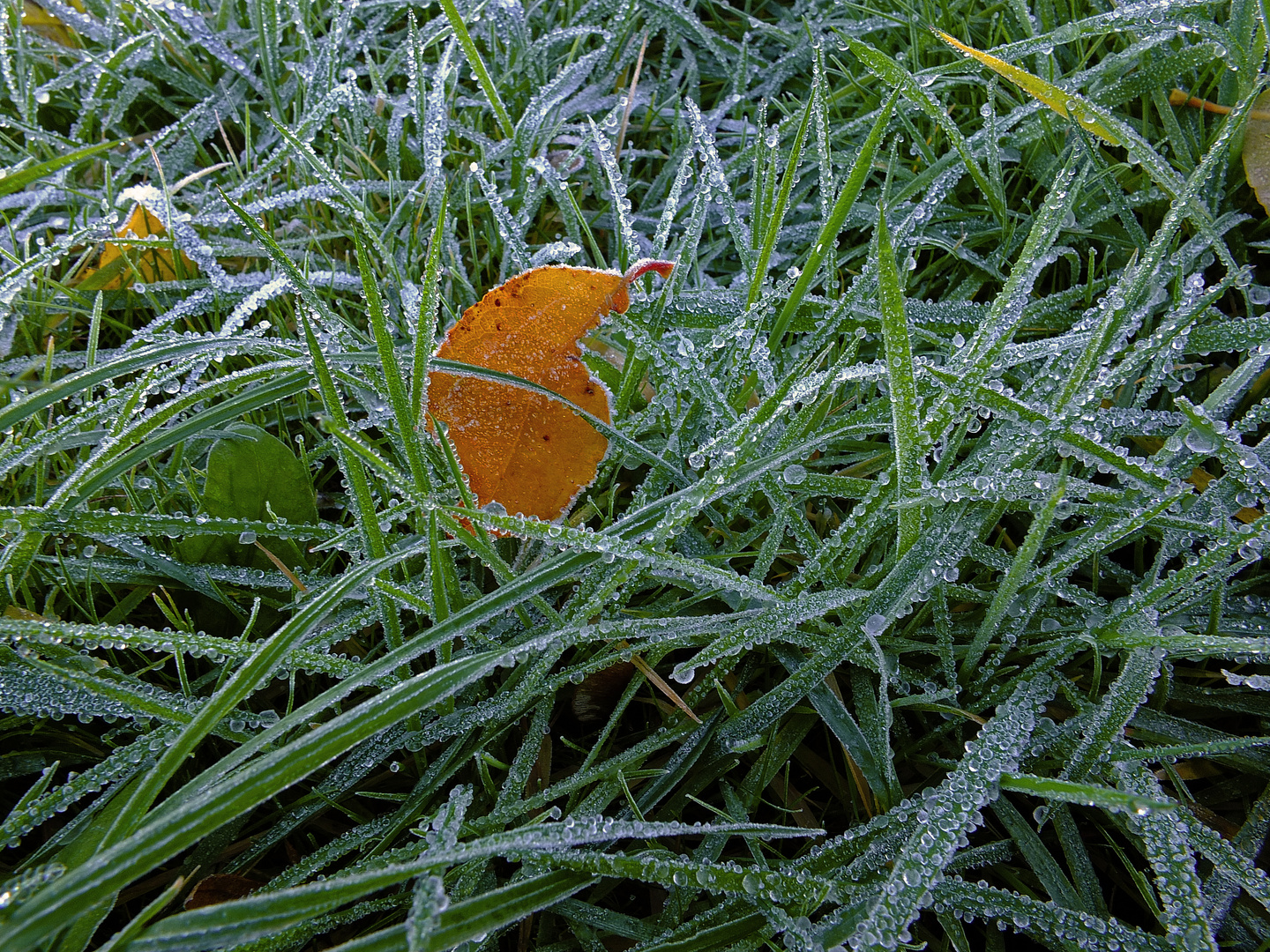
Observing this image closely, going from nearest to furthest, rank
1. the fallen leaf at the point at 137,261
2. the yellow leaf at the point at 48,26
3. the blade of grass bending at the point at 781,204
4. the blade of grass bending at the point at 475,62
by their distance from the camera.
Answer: the blade of grass bending at the point at 781,204
the blade of grass bending at the point at 475,62
the fallen leaf at the point at 137,261
the yellow leaf at the point at 48,26

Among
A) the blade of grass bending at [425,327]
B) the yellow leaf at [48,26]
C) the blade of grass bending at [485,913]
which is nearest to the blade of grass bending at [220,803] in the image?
the blade of grass bending at [485,913]

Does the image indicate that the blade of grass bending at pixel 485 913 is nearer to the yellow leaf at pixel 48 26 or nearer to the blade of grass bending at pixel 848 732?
the blade of grass bending at pixel 848 732

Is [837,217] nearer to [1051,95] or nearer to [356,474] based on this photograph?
[1051,95]

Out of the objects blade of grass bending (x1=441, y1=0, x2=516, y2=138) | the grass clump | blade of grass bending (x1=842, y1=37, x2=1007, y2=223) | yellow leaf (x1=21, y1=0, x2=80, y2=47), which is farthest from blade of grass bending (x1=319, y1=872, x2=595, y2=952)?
yellow leaf (x1=21, y1=0, x2=80, y2=47)

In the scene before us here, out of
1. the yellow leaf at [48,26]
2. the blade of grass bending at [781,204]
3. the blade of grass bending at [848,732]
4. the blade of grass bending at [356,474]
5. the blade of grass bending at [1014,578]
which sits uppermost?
the yellow leaf at [48,26]

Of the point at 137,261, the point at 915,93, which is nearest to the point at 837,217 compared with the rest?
the point at 915,93

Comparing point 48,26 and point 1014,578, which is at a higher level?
point 48,26

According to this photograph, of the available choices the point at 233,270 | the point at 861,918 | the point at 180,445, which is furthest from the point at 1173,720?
the point at 233,270

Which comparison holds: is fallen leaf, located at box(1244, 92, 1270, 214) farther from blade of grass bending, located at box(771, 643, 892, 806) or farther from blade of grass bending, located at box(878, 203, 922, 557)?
blade of grass bending, located at box(771, 643, 892, 806)
